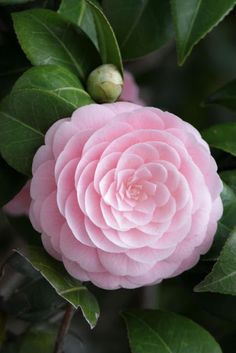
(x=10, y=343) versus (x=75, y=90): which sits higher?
(x=75, y=90)

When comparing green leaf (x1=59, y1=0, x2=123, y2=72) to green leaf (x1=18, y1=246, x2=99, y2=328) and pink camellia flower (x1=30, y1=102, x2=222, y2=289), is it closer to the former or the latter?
pink camellia flower (x1=30, y1=102, x2=222, y2=289)

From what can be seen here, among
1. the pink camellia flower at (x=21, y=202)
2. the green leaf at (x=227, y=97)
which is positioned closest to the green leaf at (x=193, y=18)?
the green leaf at (x=227, y=97)

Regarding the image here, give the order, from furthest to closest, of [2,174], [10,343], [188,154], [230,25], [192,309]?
[230,25], [192,309], [10,343], [2,174], [188,154]

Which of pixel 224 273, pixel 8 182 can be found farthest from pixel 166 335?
pixel 8 182

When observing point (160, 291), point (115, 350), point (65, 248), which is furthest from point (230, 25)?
point (65, 248)

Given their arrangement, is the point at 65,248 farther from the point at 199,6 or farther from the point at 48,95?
the point at 199,6

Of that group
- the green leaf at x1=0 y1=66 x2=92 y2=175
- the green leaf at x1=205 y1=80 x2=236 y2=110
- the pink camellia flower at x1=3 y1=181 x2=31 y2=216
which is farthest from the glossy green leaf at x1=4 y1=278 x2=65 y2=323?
the green leaf at x1=205 y1=80 x2=236 y2=110

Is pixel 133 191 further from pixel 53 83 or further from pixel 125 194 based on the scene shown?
pixel 53 83
